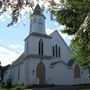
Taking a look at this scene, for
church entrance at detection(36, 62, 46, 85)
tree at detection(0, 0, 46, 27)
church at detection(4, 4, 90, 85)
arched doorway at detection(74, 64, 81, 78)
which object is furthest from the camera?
arched doorway at detection(74, 64, 81, 78)

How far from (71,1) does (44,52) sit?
97.8 feet

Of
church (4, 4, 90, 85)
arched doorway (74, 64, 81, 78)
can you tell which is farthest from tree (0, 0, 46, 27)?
arched doorway (74, 64, 81, 78)

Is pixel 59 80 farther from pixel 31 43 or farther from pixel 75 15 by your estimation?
pixel 75 15

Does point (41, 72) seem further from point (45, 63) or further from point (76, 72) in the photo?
point (76, 72)

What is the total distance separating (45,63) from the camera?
4703cm

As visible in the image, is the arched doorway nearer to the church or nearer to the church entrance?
the church

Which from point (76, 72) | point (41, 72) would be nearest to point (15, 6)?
point (41, 72)

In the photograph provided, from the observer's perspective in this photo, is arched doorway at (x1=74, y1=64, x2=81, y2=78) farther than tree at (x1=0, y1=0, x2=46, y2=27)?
Yes

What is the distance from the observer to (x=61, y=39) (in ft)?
173

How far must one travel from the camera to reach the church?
45.9m

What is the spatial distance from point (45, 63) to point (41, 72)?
65.4 inches

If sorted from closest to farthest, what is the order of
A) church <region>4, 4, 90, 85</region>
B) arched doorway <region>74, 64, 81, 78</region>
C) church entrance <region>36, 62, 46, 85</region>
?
church <region>4, 4, 90, 85</region> < church entrance <region>36, 62, 46, 85</region> < arched doorway <region>74, 64, 81, 78</region>

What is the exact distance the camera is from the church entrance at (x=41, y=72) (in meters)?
46.3

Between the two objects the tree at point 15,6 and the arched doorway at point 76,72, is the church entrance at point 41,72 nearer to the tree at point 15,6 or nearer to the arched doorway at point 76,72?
the arched doorway at point 76,72
